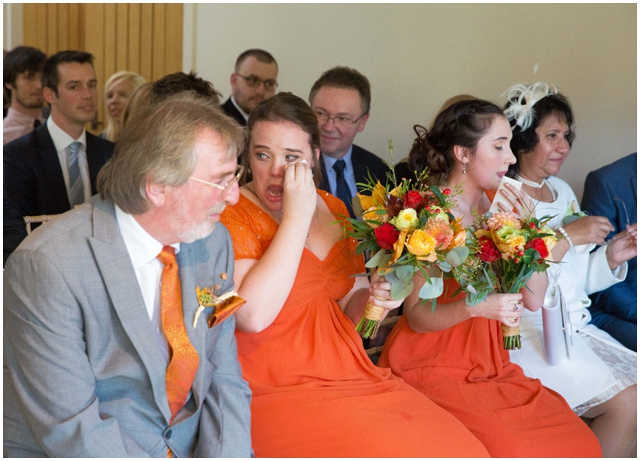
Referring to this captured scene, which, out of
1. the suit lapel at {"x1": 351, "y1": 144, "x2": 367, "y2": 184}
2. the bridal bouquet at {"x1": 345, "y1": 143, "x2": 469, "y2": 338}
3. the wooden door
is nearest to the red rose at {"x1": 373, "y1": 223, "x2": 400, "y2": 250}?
the bridal bouquet at {"x1": 345, "y1": 143, "x2": 469, "y2": 338}

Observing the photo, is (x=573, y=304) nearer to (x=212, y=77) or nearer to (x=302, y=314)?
(x=302, y=314)

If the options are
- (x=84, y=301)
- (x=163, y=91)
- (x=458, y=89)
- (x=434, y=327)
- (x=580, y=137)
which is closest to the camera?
(x=84, y=301)

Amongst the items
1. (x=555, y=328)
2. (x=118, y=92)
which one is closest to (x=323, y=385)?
(x=555, y=328)

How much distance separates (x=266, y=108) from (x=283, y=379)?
2.90 feet

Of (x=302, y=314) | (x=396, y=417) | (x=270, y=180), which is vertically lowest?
(x=396, y=417)

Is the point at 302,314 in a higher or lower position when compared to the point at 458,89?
lower

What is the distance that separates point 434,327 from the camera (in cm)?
267

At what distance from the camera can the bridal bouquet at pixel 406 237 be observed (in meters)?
2.27

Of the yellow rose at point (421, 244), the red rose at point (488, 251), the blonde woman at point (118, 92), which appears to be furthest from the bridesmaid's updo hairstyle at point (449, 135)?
the blonde woman at point (118, 92)

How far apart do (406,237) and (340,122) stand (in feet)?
5.97

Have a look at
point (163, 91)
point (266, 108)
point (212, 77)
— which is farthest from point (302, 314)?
point (212, 77)

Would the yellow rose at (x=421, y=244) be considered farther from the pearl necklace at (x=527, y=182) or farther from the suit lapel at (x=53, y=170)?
the suit lapel at (x=53, y=170)

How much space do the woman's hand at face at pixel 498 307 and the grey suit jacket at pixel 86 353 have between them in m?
0.97

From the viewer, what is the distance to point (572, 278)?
331 centimetres
